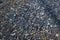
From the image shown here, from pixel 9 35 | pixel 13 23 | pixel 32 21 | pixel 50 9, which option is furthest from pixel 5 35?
pixel 50 9

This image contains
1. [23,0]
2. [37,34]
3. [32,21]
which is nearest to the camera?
[37,34]

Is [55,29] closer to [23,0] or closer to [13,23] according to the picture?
[13,23]

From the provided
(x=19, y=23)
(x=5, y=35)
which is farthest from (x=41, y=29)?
(x=5, y=35)

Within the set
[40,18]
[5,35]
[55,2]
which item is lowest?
[5,35]

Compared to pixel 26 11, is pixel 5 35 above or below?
below

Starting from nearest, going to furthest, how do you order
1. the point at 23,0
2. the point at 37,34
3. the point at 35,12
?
the point at 37,34 < the point at 35,12 < the point at 23,0

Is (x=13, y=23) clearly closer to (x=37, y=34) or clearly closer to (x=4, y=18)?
(x=4, y=18)

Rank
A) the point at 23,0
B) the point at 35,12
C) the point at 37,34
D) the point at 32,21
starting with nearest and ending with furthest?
the point at 37,34, the point at 32,21, the point at 35,12, the point at 23,0

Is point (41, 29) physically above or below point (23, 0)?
below

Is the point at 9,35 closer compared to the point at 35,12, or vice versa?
the point at 9,35
